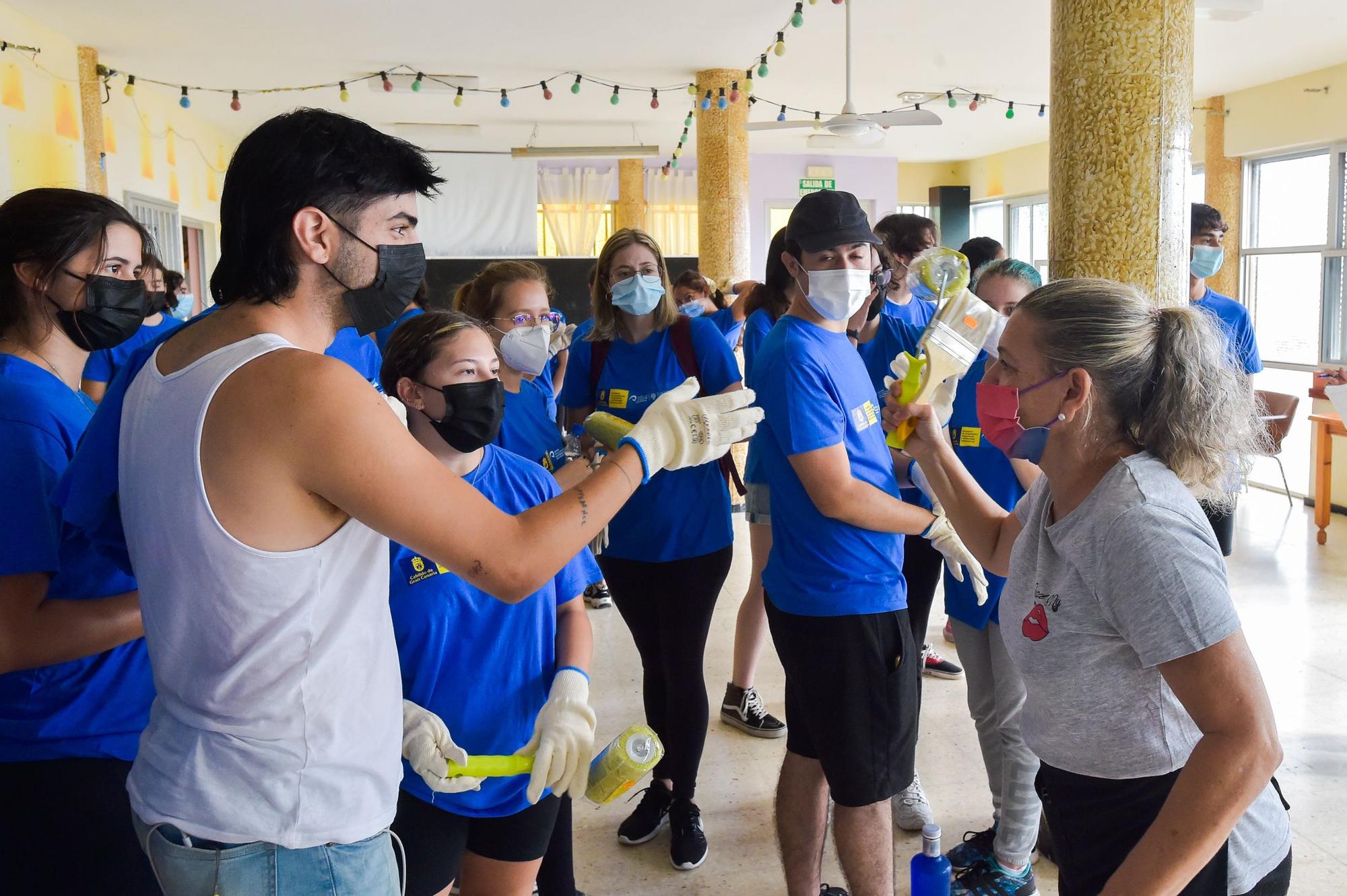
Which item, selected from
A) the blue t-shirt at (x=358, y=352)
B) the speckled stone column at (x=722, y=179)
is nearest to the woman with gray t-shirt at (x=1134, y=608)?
the blue t-shirt at (x=358, y=352)

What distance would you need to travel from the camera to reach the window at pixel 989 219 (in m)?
13.9

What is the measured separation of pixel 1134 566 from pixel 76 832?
141cm

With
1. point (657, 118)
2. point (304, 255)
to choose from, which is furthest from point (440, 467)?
point (657, 118)

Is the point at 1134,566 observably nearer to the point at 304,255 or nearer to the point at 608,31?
the point at 304,255

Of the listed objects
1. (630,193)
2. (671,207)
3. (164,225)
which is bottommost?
(164,225)

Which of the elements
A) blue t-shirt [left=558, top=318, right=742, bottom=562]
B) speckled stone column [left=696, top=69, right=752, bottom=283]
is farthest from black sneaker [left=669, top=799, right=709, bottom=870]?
speckled stone column [left=696, top=69, right=752, bottom=283]

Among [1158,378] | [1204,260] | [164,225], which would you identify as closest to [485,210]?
[164,225]

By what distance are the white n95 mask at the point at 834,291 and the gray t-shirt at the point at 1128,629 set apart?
84cm

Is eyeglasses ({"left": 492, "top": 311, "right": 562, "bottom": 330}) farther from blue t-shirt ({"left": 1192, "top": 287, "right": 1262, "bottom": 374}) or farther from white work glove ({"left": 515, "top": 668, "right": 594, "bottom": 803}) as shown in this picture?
blue t-shirt ({"left": 1192, "top": 287, "right": 1262, "bottom": 374})

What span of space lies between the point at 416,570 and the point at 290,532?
1.74 feet

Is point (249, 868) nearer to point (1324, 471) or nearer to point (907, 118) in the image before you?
point (1324, 471)

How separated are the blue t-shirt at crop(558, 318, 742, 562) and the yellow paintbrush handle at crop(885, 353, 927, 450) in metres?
0.68

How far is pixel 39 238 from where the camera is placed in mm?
1615

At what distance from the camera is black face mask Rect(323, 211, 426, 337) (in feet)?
3.72
